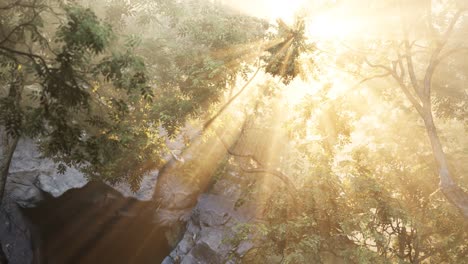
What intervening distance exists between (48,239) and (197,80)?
568 inches

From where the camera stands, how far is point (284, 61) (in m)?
7.47

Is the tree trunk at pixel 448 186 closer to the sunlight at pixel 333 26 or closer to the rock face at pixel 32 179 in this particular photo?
the sunlight at pixel 333 26

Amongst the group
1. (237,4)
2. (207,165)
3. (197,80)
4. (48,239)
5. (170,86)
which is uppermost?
(237,4)

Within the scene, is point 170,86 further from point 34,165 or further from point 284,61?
point 34,165

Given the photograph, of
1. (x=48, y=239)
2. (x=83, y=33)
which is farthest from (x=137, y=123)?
(x=48, y=239)

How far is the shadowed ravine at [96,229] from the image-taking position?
16.0m

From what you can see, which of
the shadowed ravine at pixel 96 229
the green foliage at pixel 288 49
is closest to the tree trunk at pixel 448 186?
the green foliage at pixel 288 49

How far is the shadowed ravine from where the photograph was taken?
629 inches

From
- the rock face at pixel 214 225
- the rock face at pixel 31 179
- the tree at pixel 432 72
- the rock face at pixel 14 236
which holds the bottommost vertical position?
the rock face at pixel 14 236

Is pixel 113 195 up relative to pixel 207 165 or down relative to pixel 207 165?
down

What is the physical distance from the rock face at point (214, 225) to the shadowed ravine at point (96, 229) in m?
2.96

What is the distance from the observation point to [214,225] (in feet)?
54.3

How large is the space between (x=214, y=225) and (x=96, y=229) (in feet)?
26.5

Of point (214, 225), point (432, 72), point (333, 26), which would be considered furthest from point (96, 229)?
point (432, 72)
